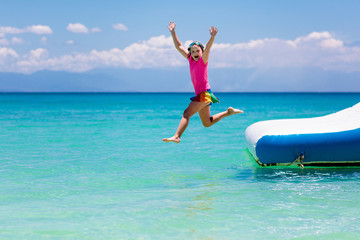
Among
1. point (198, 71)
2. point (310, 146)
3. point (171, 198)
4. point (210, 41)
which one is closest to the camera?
point (171, 198)

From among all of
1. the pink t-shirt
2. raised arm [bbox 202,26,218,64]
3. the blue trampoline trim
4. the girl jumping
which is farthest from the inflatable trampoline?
raised arm [bbox 202,26,218,64]

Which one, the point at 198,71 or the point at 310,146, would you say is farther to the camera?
the point at 310,146

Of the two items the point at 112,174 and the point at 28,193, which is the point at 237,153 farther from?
the point at 28,193

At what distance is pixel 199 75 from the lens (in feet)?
20.9

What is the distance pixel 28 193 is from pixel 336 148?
4.64 metres

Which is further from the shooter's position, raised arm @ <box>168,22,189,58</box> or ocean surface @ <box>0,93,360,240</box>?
raised arm @ <box>168,22,189,58</box>

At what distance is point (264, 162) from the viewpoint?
7250 millimetres

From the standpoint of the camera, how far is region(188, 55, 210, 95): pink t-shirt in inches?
247

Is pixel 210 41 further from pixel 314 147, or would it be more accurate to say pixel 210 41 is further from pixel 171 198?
pixel 314 147

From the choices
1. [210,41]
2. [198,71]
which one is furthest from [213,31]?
[198,71]

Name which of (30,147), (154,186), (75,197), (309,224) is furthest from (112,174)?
(30,147)

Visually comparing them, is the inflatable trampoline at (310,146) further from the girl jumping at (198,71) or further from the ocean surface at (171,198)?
the girl jumping at (198,71)

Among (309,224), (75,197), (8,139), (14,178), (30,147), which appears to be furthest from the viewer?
(8,139)

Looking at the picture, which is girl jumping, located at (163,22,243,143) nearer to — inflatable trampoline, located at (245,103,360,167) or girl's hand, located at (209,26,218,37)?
girl's hand, located at (209,26,218,37)
